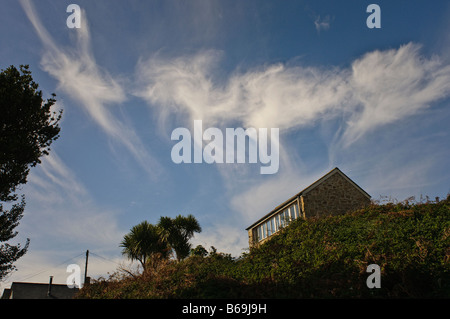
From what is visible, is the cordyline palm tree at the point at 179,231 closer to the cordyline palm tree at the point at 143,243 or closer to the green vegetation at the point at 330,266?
the cordyline palm tree at the point at 143,243

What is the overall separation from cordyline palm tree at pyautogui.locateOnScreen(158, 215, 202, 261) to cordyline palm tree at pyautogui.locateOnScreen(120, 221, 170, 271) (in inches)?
27.9

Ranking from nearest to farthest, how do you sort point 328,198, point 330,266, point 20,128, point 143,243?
1. point 330,266
2. point 20,128
3. point 328,198
4. point 143,243

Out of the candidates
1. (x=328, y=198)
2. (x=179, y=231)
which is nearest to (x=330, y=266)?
(x=328, y=198)

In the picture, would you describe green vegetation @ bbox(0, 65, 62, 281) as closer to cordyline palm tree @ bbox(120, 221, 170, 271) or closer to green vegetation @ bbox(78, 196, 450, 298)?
green vegetation @ bbox(78, 196, 450, 298)

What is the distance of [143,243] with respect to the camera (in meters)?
32.6

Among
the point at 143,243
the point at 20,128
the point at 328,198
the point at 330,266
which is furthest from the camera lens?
the point at 143,243

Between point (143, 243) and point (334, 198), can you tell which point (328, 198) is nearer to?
point (334, 198)

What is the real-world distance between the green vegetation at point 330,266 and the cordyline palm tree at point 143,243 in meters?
16.9

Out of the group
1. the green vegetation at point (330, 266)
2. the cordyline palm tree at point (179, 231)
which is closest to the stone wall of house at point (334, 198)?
the green vegetation at point (330, 266)

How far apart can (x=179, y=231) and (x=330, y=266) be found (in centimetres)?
2478

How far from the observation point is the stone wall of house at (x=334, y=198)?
23859 millimetres
